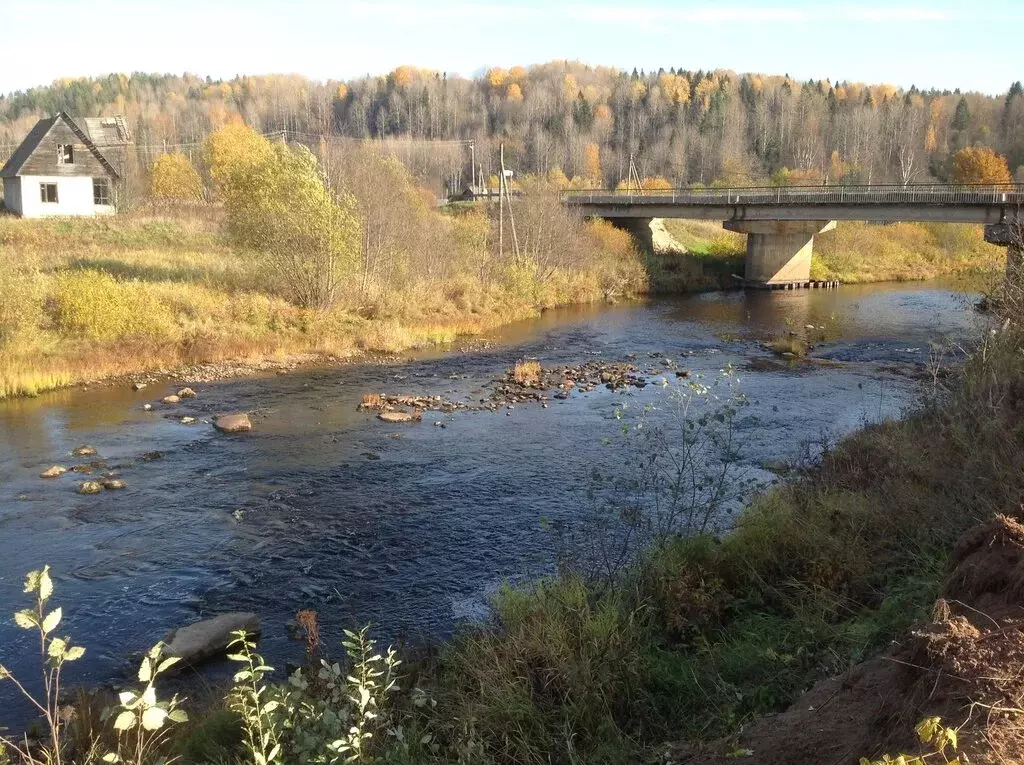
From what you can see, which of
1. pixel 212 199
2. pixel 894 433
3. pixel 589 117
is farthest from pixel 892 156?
pixel 894 433

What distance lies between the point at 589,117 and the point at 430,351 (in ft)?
317

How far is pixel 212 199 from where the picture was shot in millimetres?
60844

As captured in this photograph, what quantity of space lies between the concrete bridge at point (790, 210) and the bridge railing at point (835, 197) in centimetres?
4

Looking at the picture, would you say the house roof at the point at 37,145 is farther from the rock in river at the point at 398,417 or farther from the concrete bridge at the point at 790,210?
the rock in river at the point at 398,417

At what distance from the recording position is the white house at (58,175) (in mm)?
47250

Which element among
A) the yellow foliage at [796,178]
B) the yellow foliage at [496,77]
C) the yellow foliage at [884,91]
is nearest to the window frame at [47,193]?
the yellow foliage at [796,178]

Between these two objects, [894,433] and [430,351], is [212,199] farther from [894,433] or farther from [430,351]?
[894,433]

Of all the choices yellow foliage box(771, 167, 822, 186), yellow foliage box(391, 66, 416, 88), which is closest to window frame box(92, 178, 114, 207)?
yellow foliage box(771, 167, 822, 186)

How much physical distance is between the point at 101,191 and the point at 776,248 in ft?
134

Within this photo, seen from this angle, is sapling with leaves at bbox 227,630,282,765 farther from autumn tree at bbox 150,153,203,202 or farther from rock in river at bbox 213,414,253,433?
autumn tree at bbox 150,153,203,202

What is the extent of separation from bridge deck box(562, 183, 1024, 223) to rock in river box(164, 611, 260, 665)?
30.9 meters

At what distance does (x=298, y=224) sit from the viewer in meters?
29.8

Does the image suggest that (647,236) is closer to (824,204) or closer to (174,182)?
(824,204)

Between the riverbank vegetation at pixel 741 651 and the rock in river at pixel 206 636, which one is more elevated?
the riverbank vegetation at pixel 741 651
